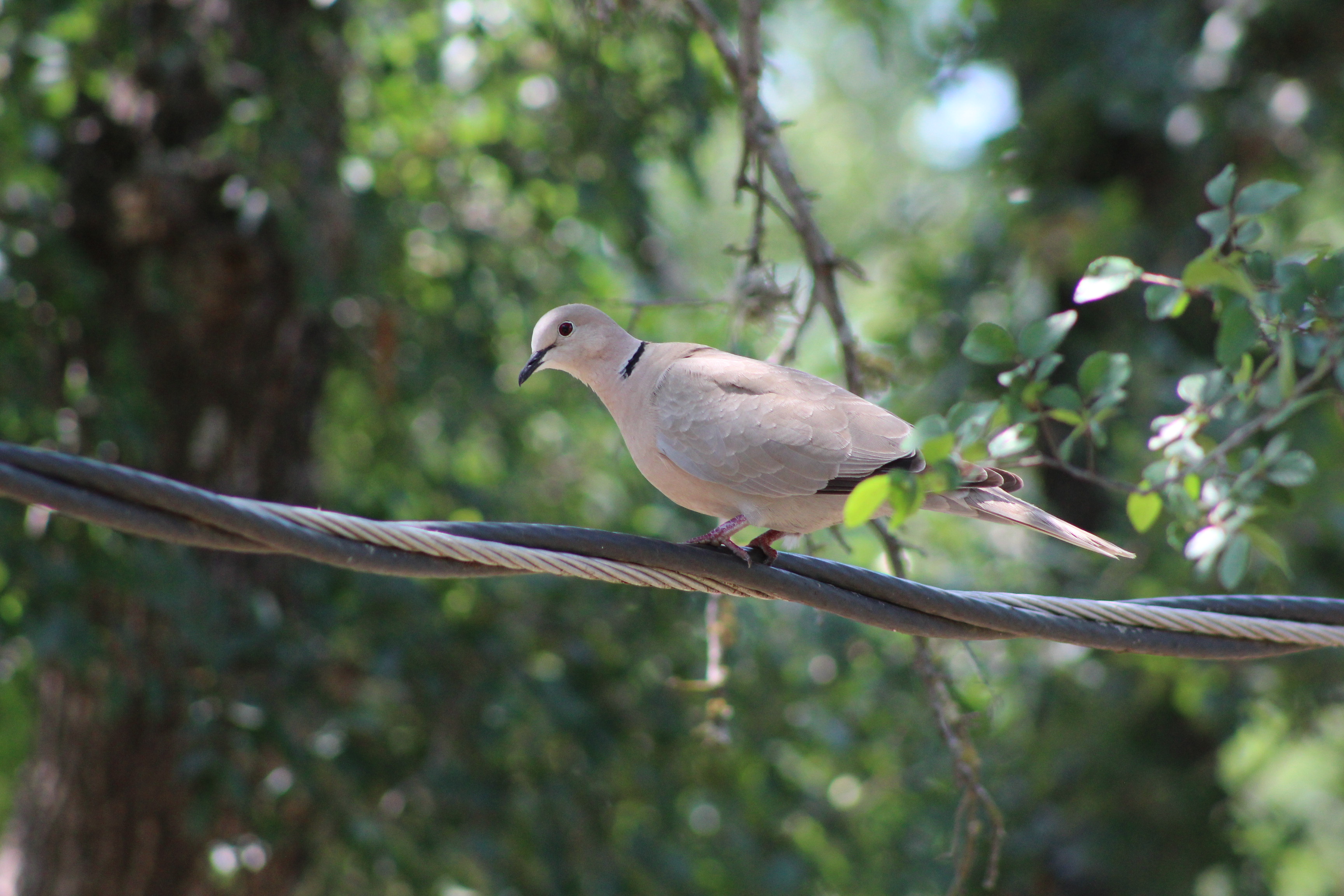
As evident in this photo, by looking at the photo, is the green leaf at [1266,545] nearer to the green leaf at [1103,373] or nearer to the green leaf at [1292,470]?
the green leaf at [1292,470]

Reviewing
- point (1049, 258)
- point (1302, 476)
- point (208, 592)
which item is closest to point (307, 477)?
point (208, 592)

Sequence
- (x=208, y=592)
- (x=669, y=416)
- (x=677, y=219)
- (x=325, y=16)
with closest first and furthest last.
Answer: (x=669, y=416) → (x=208, y=592) → (x=325, y=16) → (x=677, y=219)

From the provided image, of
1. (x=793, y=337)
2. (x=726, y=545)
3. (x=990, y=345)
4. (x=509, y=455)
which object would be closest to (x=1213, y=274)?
(x=990, y=345)

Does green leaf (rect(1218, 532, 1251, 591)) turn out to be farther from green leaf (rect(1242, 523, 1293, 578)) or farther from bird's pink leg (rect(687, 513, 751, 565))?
bird's pink leg (rect(687, 513, 751, 565))

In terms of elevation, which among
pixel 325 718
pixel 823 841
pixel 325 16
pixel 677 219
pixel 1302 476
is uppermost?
pixel 677 219

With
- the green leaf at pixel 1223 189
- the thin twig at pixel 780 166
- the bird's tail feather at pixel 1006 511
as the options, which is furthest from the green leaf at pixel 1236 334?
the thin twig at pixel 780 166

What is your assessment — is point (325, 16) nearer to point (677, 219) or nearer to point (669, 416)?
point (669, 416)

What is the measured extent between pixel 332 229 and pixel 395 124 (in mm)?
943

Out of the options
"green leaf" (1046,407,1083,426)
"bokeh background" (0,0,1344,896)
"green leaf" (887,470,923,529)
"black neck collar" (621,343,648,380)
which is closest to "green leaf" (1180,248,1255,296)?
"green leaf" (1046,407,1083,426)

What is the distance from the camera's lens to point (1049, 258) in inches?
219

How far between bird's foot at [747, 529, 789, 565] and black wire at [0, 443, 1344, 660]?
6 centimetres

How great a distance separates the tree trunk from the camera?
4492 millimetres

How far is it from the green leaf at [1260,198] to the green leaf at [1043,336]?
1.21 ft

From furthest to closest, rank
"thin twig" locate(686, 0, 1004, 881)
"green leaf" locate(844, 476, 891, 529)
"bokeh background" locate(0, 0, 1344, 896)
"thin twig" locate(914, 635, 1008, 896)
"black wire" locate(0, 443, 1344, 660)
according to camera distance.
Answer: "bokeh background" locate(0, 0, 1344, 896) → "thin twig" locate(686, 0, 1004, 881) → "thin twig" locate(914, 635, 1008, 896) → "green leaf" locate(844, 476, 891, 529) → "black wire" locate(0, 443, 1344, 660)
